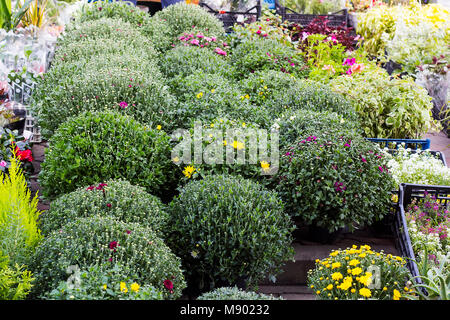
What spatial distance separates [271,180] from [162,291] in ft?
4.24

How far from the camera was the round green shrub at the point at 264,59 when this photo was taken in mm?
5520

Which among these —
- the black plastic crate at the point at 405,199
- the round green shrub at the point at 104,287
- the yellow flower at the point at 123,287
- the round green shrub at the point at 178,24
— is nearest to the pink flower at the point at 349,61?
the round green shrub at the point at 178,24

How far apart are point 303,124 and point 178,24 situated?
3.80 metres

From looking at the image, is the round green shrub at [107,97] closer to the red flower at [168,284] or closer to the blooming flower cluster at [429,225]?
the red flower at [168,284]

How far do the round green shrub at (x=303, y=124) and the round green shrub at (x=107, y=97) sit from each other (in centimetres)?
93

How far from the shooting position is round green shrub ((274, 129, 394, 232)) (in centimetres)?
322

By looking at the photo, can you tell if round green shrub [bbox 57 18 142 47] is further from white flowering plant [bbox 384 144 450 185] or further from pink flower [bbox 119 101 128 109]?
white flowering plant [bbox 384 144 450 185]

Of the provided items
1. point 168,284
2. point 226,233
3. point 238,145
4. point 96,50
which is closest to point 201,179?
point 238,145

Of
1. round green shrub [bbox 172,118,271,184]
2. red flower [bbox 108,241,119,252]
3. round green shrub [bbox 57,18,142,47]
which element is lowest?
red flower [bbox 108,241,119,252]

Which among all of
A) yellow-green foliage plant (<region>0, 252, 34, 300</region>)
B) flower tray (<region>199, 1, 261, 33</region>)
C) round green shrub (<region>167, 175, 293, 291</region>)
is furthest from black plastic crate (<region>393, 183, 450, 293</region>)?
flower tray (<region>199, 1, 261, 33</region>)

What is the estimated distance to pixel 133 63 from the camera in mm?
4586

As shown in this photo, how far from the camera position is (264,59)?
5520 mm

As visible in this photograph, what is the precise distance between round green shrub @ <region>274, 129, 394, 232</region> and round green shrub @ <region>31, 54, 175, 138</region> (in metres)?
1.16

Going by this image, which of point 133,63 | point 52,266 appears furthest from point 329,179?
point 133,63
